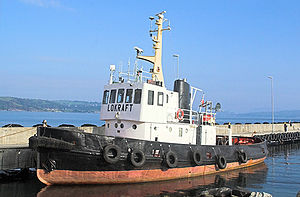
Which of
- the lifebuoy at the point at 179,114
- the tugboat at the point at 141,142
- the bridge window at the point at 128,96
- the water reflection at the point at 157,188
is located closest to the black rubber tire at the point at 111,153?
the tugboat at the point at 141,142

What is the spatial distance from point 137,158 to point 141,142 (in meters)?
0.69

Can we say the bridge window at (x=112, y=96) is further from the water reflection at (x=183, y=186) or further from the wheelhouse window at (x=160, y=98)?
the water reflection at (x=183, y=186)

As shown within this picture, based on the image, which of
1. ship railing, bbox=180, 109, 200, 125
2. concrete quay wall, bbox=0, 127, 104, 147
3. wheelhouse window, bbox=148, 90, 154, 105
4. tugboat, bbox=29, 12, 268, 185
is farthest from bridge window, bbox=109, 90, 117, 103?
concrete quay wall, bbox=0, 127, 104, 147

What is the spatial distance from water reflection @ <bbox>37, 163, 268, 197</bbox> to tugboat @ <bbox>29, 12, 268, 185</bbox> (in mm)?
272

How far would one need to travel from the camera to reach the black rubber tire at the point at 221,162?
15.5 m

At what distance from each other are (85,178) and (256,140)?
48.5ft

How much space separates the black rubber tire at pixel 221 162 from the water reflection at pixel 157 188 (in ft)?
1.72

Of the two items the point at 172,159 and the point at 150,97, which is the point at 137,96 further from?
the point at 172,159

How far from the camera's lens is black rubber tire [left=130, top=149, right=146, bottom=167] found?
39.6 ft

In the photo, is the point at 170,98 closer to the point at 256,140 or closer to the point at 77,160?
the point at 77,160

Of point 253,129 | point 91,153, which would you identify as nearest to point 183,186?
point 91,153

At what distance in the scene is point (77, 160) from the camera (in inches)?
455

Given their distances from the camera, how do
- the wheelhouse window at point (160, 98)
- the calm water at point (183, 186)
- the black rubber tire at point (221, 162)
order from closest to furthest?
the calm water at point (183, 186) < the wheelhouse window at point (160, 98) < the black rubber tire at point (221, 162)

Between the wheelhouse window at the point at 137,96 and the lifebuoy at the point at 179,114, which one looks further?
the lifebuoy at the point at 179,114
